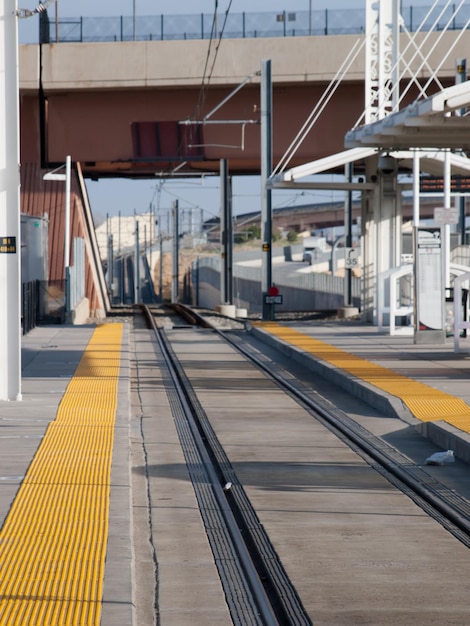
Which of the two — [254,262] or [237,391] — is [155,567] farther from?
[254,262]

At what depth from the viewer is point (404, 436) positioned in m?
13.2

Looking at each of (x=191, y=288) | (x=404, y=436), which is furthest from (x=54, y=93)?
(x=191, y=288)

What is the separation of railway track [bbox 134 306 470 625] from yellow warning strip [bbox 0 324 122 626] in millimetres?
780

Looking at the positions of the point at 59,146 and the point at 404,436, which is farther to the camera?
the point at 59,146

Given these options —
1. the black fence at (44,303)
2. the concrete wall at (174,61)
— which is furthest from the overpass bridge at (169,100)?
the black fence at (44,303)

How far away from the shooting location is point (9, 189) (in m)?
15.3

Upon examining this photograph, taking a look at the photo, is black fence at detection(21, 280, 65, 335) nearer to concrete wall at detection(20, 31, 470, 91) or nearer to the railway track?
concrete wall at detection(20, 31, 470, 91)

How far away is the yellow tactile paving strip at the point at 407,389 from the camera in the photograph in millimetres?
13758

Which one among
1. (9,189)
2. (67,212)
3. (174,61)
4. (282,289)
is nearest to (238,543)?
(9,189)

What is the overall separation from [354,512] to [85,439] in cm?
392

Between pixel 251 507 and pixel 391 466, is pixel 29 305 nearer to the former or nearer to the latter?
pixel 391 466

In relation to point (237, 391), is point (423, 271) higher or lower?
higher

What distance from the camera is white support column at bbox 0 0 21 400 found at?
1530cm

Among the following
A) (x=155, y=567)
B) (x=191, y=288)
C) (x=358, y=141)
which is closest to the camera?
(x=155, y=567)
